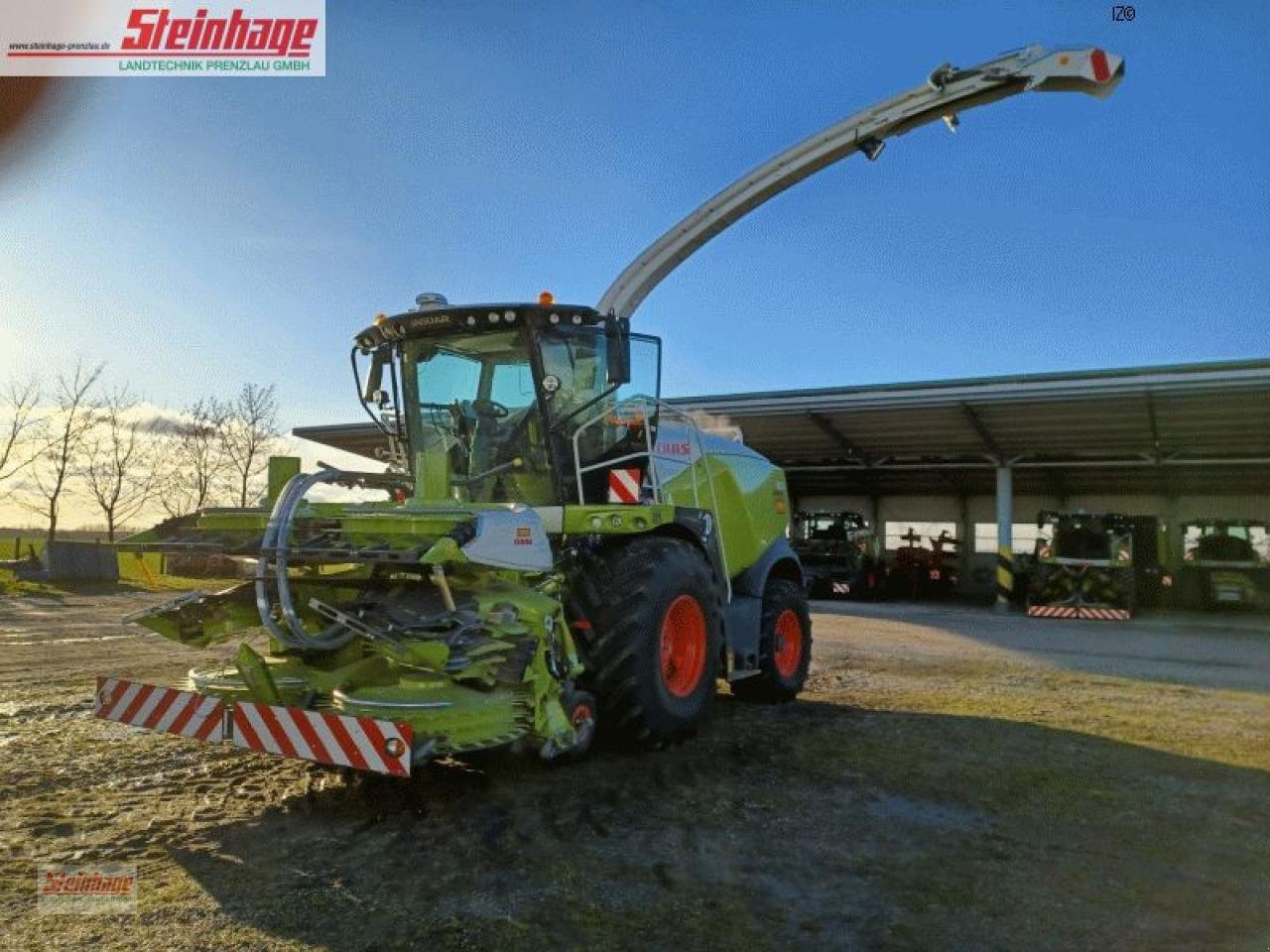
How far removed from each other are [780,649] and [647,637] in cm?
301

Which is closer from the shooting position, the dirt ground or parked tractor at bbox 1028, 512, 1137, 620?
the dirt ground

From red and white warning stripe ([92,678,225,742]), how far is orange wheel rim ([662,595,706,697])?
8.85 feet

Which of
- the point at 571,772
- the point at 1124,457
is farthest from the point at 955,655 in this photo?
the point at 1124,457

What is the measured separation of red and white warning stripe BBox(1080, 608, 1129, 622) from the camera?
62.1 ft

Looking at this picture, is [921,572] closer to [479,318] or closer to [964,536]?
[964,536]

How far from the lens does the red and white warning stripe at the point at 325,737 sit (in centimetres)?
424

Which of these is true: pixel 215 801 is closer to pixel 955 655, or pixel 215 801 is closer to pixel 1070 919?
pixel 1070 919

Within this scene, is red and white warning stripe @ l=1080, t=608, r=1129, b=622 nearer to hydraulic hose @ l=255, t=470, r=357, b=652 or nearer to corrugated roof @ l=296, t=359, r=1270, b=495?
corrugated roof @ l=296, t=359, r=1270, b=495

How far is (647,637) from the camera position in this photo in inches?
223

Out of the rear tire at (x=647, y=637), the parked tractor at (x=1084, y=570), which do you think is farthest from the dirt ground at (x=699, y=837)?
the parked tractor at (x=1084, y=570)

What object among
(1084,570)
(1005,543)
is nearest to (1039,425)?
(1005,543)

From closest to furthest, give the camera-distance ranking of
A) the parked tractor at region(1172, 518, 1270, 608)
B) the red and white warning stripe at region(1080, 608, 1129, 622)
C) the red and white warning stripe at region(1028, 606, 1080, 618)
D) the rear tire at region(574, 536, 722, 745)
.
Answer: the rear tire at region(574, 536, 722, 745)
the red and white warning stripe at region(1080, 608, 1129, 622)
the red and white warning stripe at region(1028, 606, 1080, 618)
the parked tractor at region(1172, 518, 1270, 608)

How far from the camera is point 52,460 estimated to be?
23391 millimetres

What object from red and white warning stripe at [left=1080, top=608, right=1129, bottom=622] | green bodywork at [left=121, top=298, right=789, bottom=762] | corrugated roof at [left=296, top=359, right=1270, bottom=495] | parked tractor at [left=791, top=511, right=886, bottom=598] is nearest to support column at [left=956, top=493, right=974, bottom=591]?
corrugated roof at [left=296, top=359, right=1270, bottom=495]
